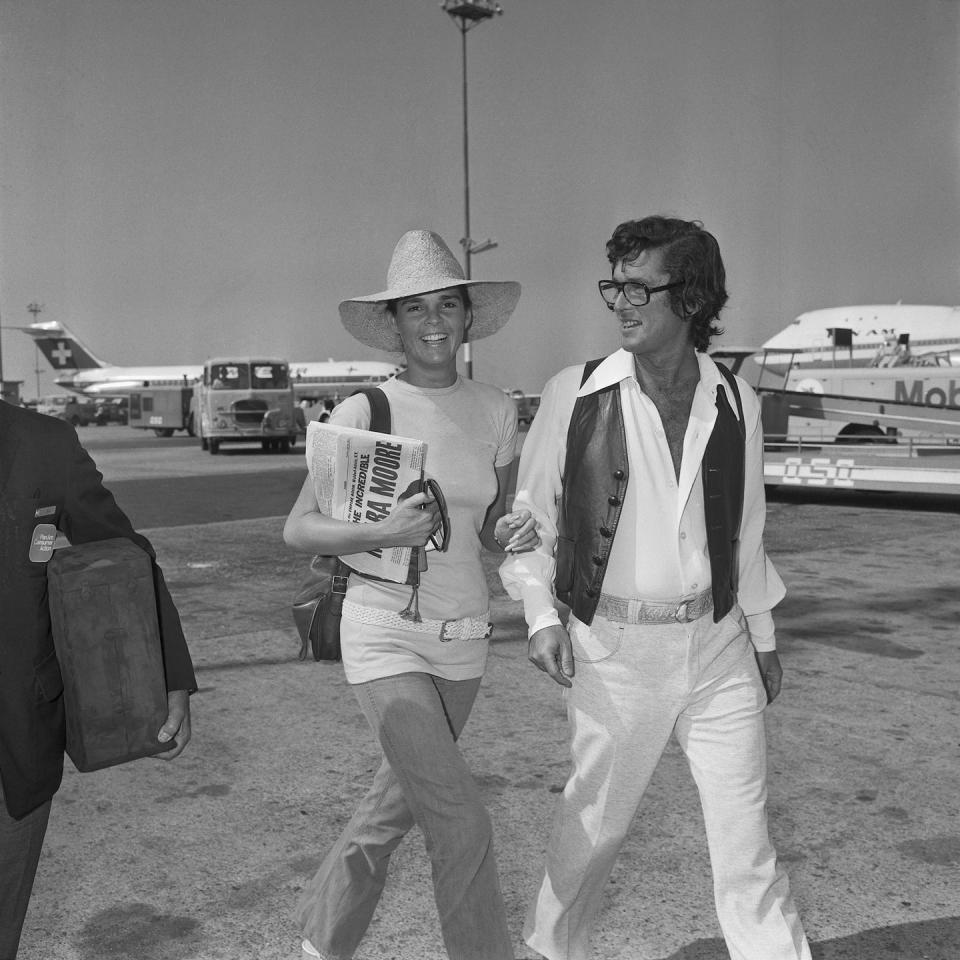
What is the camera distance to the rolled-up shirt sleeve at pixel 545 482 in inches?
104

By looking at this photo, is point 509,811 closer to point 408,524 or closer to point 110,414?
point 408,524

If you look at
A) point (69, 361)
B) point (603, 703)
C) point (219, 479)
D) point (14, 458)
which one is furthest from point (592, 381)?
point (69, 361)

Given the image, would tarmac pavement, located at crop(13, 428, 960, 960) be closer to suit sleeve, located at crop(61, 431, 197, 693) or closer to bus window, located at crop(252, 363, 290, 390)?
suit sleeve, located at crop(61, 431, 197, 693)

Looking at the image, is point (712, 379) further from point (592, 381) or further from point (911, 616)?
point (911, 616)

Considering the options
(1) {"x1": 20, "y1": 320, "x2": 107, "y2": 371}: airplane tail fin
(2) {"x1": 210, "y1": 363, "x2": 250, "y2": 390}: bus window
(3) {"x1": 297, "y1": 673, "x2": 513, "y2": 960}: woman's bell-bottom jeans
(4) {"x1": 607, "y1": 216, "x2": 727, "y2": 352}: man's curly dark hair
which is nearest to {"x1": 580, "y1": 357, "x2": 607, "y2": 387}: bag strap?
(4) {"x1": 607, "y1": 216, "x2": 727, "y2": 352}: man's curly dark hair

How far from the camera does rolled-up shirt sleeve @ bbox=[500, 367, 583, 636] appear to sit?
2635 millimetres

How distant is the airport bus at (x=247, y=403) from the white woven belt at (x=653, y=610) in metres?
28.0

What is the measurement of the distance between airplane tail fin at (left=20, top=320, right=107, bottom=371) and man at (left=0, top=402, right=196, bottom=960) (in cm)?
10023

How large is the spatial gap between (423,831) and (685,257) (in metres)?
1.47

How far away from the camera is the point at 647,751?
256 cm

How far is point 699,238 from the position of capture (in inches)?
107

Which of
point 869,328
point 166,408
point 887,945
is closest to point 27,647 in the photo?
point 887,945

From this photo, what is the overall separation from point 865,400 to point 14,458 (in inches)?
585

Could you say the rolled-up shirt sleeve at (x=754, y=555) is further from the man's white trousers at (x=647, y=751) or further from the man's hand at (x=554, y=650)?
the man's hand at (x=554, y=650)
